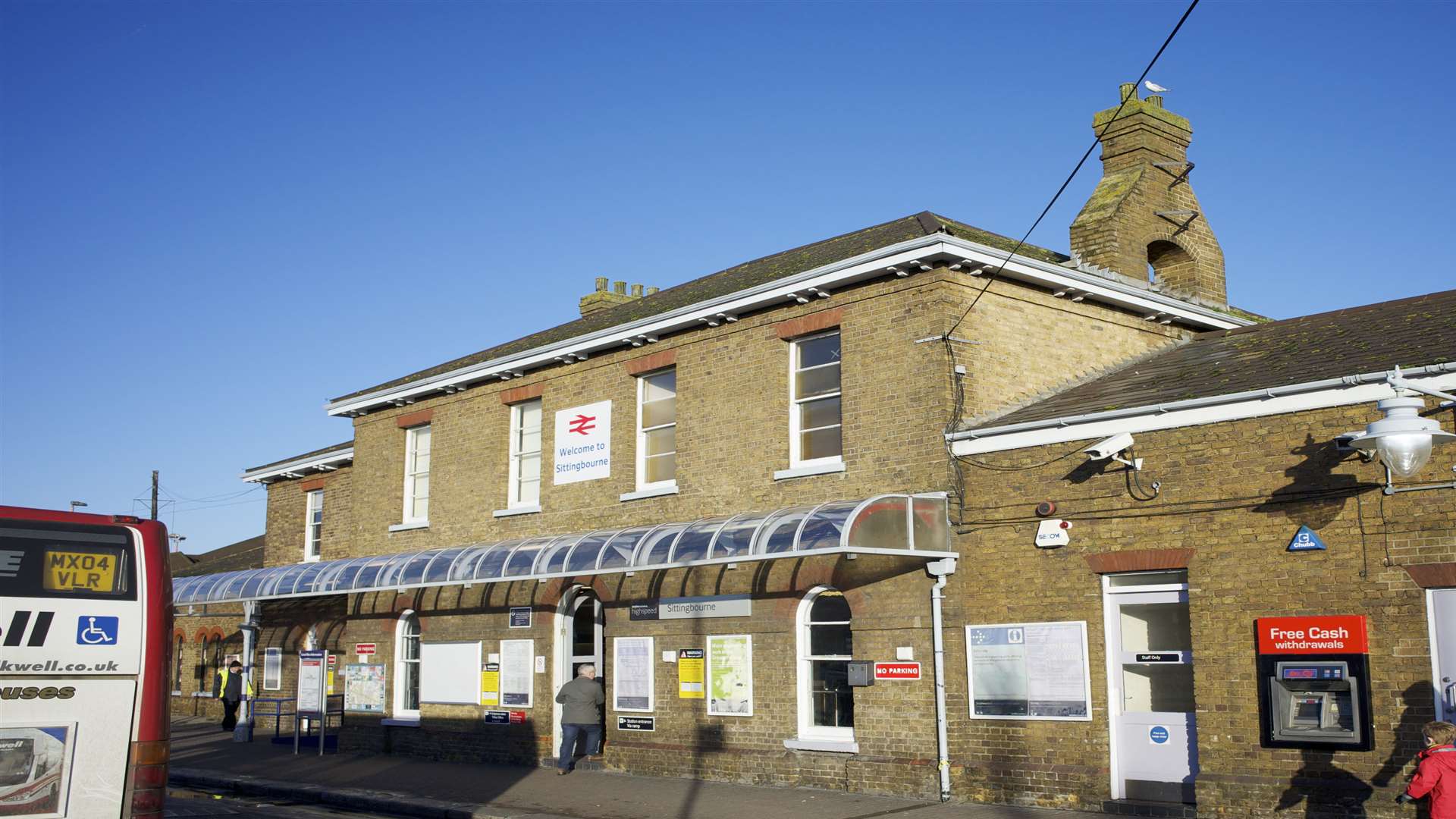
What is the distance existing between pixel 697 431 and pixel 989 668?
583cm

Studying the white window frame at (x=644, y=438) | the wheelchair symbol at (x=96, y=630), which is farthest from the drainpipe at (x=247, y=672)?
the wheelchair symbol at (x=96, y=630)

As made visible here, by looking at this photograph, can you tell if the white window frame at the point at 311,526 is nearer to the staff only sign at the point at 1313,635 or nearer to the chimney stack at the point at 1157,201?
the chimney stack at the point at 1157,201

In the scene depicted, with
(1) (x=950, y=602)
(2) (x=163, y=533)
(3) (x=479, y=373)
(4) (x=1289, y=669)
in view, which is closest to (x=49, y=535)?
(2) (x=163, y=533)

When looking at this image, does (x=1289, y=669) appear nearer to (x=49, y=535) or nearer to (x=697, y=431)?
(x=697, y=431)

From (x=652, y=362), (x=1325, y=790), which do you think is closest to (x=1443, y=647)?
(x=1325, y=790)

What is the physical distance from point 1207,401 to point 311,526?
2218 centimetres

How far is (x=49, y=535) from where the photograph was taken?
877 centimetres

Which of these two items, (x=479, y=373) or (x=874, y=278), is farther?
(x=479, y=373)

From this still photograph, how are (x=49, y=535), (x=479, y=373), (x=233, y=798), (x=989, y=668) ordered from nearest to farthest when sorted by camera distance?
(x=49, y=535) < (x=989, y=668) < (x=233, y=798) < (x=479, y=373)

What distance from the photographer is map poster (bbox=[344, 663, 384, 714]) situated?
22984mm

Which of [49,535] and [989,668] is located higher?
[49,535]

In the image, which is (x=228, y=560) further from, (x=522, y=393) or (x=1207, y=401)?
(x=1207, y=401)

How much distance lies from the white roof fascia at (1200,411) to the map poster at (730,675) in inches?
160

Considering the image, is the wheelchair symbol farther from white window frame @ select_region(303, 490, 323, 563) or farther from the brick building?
white window frame @ select_region(303, 490, 323, 563)
